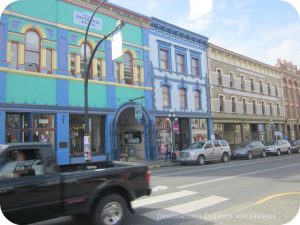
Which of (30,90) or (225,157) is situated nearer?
(30,90)

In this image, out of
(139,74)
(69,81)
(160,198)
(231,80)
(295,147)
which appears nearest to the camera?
(160,198)

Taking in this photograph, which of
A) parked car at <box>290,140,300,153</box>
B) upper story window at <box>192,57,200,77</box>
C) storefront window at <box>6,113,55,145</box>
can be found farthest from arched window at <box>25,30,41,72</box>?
parked car at <box>290,140,300,153</box>

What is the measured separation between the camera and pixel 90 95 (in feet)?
74.2

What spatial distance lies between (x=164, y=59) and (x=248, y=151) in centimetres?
1059

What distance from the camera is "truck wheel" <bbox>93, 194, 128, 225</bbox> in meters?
6.04

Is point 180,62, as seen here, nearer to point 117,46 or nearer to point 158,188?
point 117,46

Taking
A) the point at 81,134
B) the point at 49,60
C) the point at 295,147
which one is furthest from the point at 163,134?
the point at 295,147

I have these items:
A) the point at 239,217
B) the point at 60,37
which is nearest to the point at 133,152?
the point at 60,37

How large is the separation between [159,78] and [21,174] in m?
23.1

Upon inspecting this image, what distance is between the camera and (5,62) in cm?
1870

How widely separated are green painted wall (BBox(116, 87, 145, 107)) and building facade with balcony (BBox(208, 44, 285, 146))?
10.1 meters

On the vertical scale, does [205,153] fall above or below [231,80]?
below

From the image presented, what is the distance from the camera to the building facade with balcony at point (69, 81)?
1908 cm

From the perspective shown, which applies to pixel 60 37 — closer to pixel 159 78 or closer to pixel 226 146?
pixel 159 78
